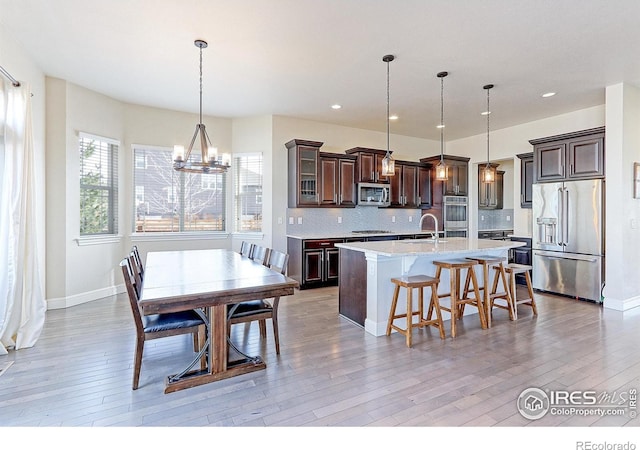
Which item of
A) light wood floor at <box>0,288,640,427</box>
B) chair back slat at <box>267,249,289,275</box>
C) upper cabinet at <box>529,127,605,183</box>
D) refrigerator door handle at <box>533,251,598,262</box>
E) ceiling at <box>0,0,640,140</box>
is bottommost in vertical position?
light wood floor at <box>0,288,640,427</box>

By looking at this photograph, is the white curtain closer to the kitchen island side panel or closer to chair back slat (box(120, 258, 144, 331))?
chair back slat (box(120, 258, 144, 331))

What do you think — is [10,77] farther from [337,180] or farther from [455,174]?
[455,174]

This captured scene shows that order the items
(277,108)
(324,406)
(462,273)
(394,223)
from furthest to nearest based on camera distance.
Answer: (394,223) < (277,108) < (462,273) < (324,406)

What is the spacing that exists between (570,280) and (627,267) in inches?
25.2

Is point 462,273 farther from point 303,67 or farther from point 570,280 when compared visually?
point 303,67

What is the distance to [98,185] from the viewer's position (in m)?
4.72

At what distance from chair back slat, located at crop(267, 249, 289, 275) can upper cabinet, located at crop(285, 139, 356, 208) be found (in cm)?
224

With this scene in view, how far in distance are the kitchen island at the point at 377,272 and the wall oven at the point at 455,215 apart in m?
2.77

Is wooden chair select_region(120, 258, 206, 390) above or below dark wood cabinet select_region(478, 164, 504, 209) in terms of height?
below

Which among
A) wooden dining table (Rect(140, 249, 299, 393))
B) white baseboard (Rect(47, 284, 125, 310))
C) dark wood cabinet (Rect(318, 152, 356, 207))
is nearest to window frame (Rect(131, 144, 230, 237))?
white baseboard (Rect(47, 284, 125, 310))

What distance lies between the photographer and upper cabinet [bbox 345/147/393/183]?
584 centimetres

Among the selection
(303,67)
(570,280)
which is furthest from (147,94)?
(570,280)

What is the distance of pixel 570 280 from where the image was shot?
15.1ft
